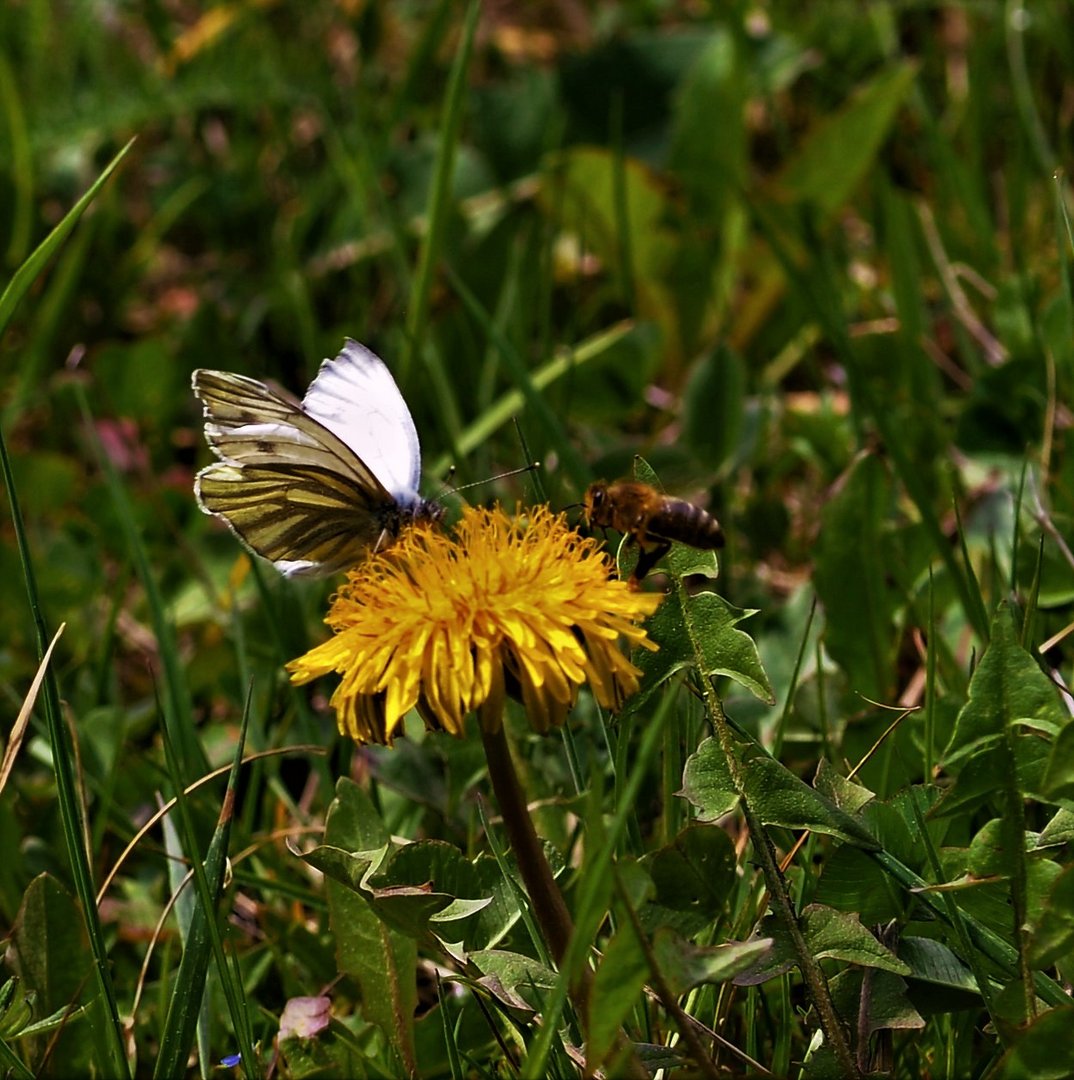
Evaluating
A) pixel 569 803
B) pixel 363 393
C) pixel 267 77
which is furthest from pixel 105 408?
pixel 569 803

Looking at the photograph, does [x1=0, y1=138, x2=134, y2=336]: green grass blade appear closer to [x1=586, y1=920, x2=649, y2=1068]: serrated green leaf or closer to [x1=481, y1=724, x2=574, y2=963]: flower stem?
[x1=481, y1=724, x2=574, y2=963]: flower stem

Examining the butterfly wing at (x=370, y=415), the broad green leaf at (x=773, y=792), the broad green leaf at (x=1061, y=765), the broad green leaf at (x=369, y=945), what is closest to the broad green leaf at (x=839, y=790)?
the broad green leaf at (x=773, y=792)

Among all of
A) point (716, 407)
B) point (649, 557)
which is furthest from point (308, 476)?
point (716, 407)

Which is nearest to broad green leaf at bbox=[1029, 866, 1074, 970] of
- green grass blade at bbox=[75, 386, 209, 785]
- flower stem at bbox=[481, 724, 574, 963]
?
flower stem at bbox=[481, 724, 574, 963]

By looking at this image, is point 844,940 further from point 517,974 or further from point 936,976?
point 517,974

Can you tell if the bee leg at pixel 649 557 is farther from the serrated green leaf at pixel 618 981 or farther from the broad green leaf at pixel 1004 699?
the serrated green leaf at pixel 618 981

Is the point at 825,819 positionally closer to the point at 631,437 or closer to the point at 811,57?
the point at 631,437
